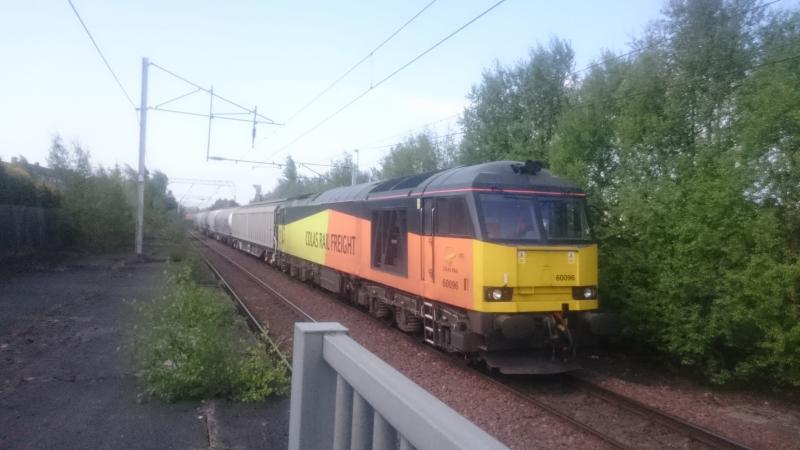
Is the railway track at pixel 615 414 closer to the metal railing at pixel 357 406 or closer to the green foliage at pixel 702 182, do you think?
the green foliage at pixel 702 182

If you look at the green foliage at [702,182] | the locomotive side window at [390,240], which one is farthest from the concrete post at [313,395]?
the locomotive side window at [390,240]

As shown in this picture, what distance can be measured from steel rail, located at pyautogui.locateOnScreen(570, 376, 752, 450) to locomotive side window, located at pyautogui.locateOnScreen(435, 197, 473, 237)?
282cm

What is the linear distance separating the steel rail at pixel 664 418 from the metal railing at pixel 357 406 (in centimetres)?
550

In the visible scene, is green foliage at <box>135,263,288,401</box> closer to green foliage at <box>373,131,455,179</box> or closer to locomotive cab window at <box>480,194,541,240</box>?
locomotive cab window at <box>480,194,541,240</box>

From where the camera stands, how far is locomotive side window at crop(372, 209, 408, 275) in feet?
36.9

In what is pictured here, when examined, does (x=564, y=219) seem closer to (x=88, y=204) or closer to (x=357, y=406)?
(x=357, y=406)

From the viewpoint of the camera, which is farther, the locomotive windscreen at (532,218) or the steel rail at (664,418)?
the locomotive windscreen at (532,218)

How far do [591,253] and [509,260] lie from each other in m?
1.59

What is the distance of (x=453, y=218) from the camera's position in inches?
369

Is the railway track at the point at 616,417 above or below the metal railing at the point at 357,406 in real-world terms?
below

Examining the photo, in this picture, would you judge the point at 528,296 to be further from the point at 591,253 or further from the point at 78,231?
the point at 78,231

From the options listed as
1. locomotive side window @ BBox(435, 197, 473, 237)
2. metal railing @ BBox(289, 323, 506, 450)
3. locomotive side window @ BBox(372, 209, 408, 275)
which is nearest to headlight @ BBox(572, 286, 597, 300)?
locomotive side window @ BBox(435, 197, 473, 237)

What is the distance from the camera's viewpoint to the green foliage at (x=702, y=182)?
26.3 feet

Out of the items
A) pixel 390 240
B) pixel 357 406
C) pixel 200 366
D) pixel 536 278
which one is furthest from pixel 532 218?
pixel 357 406
